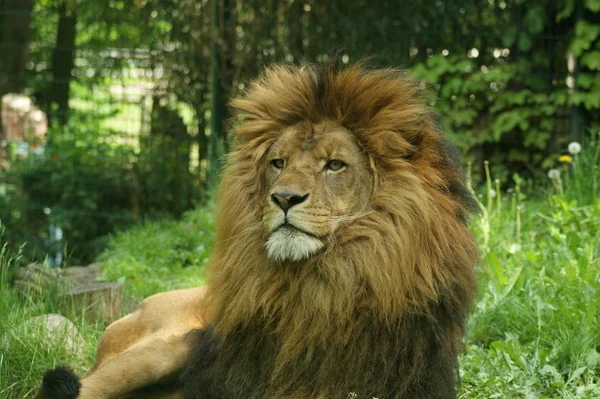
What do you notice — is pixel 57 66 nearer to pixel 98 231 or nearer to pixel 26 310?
pixel 98 231

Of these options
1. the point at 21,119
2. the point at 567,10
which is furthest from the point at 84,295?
the point at 21,119

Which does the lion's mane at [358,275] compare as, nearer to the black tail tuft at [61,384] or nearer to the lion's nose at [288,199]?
the lion's nose at [288,199]

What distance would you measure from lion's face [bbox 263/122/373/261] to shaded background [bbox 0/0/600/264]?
345 cm

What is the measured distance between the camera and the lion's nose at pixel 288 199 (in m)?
3.30

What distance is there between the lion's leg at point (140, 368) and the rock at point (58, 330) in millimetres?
762

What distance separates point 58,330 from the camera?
481 centimetres

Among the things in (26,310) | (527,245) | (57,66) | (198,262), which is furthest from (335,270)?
(57,66)

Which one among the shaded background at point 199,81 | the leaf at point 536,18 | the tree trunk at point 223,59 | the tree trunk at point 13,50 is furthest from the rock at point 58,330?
the tree trunk at point 13,50

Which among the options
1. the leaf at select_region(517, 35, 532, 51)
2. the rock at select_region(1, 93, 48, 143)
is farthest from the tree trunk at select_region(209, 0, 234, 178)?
the rock at select_region(1, 93, 48, 143)

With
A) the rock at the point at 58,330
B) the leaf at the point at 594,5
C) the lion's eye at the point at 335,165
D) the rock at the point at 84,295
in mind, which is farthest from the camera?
the leaf at the point at 594,5

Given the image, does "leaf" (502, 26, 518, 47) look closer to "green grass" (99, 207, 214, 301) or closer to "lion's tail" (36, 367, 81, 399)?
"green grass" (99, 207, 214, 301)

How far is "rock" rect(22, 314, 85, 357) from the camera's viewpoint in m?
4.63

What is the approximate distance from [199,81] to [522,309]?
5.13 m

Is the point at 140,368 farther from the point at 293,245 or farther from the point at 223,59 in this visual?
the point at 223,59
